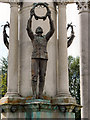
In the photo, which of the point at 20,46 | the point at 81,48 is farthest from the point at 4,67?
the point at 20,46

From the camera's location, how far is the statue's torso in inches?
656

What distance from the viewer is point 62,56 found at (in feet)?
61.0

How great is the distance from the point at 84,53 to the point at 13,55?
261 inches

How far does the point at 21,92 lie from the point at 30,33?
3534mm

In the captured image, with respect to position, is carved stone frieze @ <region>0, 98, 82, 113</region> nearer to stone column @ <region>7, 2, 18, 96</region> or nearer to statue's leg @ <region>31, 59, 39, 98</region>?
statue's leg @ <region>31, 59, 39, 98</region>

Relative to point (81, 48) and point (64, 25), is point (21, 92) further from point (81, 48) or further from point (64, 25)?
point (81, 48)

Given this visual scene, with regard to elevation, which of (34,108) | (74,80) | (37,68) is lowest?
(34,108)

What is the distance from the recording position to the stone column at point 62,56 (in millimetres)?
18031

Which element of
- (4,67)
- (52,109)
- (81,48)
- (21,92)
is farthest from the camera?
(4,67)

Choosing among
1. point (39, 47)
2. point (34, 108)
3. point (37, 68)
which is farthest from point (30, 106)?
point (39, 47)

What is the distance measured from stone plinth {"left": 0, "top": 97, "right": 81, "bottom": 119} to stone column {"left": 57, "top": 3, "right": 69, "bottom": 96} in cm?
104

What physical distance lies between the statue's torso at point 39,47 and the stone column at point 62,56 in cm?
195

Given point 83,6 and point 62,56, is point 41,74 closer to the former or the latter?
point 62,56

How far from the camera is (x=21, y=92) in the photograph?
17875mm
